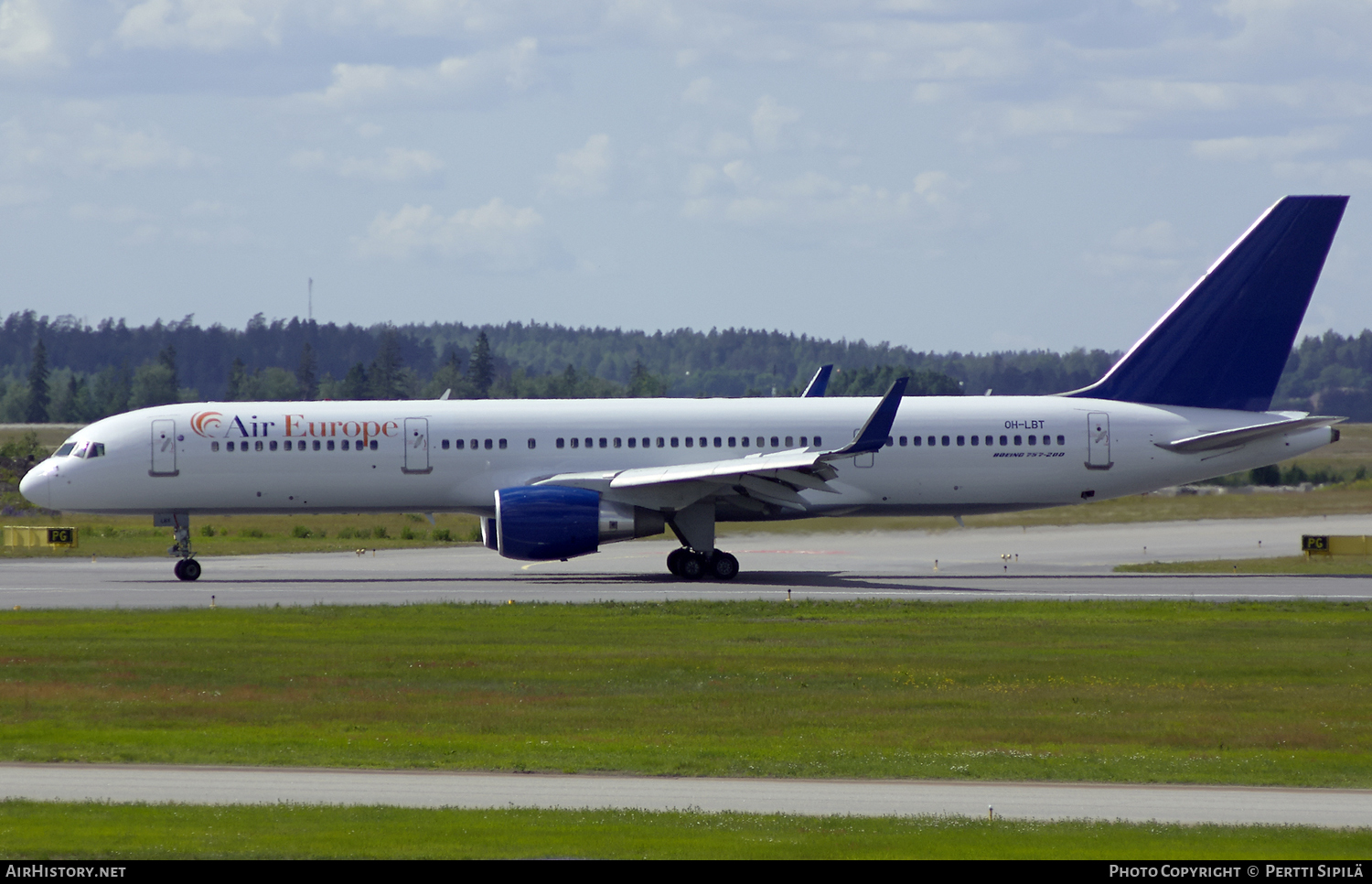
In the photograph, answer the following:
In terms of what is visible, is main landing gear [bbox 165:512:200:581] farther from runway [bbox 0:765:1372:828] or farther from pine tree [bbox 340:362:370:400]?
pine tree [bbox 340:362:370:400]

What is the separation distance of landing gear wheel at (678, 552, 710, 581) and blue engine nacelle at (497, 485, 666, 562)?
77.8 inches

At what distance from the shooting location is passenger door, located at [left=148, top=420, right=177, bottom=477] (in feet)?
122

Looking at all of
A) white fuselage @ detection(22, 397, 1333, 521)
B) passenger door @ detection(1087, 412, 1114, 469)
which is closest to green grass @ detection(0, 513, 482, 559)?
white fuselage @ detection(22, 397, 1333, 521)

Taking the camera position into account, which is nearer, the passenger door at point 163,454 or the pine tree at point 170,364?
the passenger door at point 163,454

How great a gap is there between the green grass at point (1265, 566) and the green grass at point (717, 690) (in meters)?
10.2

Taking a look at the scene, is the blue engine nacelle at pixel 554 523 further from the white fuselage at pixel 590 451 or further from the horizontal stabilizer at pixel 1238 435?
the horizontal stabilizer at pixel 1238 435

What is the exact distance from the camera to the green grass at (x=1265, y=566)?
3959cm

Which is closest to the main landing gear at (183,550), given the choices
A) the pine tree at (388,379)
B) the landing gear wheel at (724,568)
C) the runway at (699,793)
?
the landing gear wheel at (724,568)

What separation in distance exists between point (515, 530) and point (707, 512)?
498 cm

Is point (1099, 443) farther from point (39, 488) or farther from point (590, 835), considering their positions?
point (590, 835)

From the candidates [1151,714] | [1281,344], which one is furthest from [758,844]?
[1281,344]

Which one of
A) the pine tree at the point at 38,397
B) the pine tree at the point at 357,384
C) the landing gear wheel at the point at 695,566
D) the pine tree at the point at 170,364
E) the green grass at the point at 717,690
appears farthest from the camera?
the pine tree at the point at 170,364

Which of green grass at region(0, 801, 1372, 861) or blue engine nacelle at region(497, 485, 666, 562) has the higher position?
blue engine nacelle at region(497, 485, 666, 562)
